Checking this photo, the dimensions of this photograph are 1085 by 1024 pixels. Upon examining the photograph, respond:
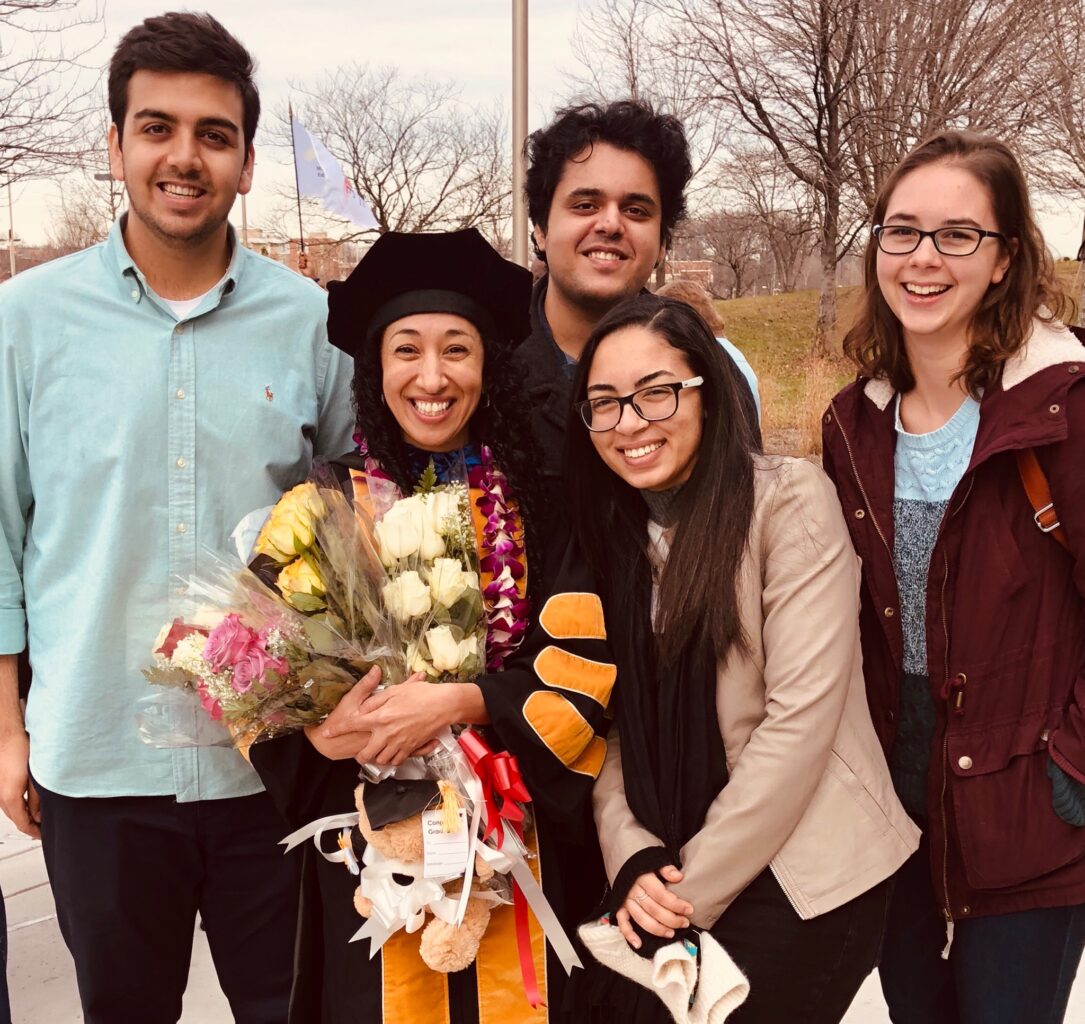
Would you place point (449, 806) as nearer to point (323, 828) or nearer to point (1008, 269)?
point (323, 828)

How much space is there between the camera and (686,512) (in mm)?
1987

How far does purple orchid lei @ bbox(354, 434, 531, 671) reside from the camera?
82.4 inches

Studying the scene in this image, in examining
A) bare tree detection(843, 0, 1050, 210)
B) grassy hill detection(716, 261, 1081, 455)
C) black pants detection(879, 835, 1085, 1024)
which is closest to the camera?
black pants detection(879, 835, 1085, 1024)

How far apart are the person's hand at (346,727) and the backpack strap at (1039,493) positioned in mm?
1324

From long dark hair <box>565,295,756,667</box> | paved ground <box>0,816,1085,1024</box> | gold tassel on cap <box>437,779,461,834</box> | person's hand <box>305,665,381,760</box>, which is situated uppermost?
long dark hair <box>565,295,756,667</box>

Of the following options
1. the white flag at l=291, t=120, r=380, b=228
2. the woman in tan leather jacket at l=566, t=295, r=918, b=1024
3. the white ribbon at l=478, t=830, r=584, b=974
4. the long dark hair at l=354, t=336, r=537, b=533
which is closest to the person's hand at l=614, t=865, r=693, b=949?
the woman in tan leather jacket at l=566, t=295, r=918, b=1024

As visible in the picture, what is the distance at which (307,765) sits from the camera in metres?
2.08

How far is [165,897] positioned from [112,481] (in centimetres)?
101

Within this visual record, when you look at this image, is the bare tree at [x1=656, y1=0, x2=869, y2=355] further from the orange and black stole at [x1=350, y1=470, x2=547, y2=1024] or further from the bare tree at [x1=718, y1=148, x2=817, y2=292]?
the orange and black stole at [x1=350, y1=470, x2=547, y2=1024]

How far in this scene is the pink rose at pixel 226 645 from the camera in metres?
1.79

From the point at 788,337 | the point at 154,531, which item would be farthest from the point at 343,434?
the point at 788,337

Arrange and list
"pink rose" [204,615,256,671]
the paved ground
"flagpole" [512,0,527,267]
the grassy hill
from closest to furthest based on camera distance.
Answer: "pink rose" [204,615,256,671]
the paved ground
"flagpole" [512,0,527,267]
the grassy hill

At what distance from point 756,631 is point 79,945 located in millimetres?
1771

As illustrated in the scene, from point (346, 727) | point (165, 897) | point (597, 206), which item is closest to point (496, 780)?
point (346, 727)
